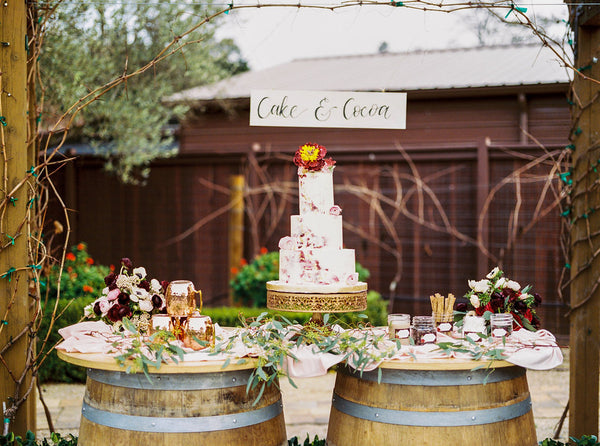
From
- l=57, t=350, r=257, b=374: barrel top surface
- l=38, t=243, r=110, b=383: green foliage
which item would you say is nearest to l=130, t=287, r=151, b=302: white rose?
l=57, t=350, r=257, b=374: barrel top surface

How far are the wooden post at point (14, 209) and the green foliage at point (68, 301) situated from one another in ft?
8.34

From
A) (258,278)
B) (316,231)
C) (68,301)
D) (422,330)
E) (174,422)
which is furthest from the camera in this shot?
(258,278)

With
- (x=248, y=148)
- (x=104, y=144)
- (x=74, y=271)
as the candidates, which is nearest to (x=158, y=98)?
(x=104, y=144)

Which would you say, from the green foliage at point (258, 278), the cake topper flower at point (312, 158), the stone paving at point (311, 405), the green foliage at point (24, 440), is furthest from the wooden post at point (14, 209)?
the green foliage at point (258, 278)

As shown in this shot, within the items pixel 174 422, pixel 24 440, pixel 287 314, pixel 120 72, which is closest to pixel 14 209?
pixel 24 440

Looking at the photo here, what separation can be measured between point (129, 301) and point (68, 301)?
3452 mm

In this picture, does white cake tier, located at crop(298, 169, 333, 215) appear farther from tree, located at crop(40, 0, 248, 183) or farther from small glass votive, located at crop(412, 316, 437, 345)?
tree, located at crop(40, 0, 248, 183)

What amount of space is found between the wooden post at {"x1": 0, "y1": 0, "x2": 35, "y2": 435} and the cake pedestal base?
116 cm

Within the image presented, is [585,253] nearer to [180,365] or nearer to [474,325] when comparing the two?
[474,325]

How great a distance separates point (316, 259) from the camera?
3404 millimetres

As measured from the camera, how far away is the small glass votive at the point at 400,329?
2.98 meters

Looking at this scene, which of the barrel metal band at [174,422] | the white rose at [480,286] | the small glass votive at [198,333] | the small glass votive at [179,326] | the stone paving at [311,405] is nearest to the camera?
the barrel metal band at [174,422]

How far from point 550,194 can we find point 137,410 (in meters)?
6.09

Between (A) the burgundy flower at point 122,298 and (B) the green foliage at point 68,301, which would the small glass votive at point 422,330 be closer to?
(A) the burgundy flower at point 122,298
